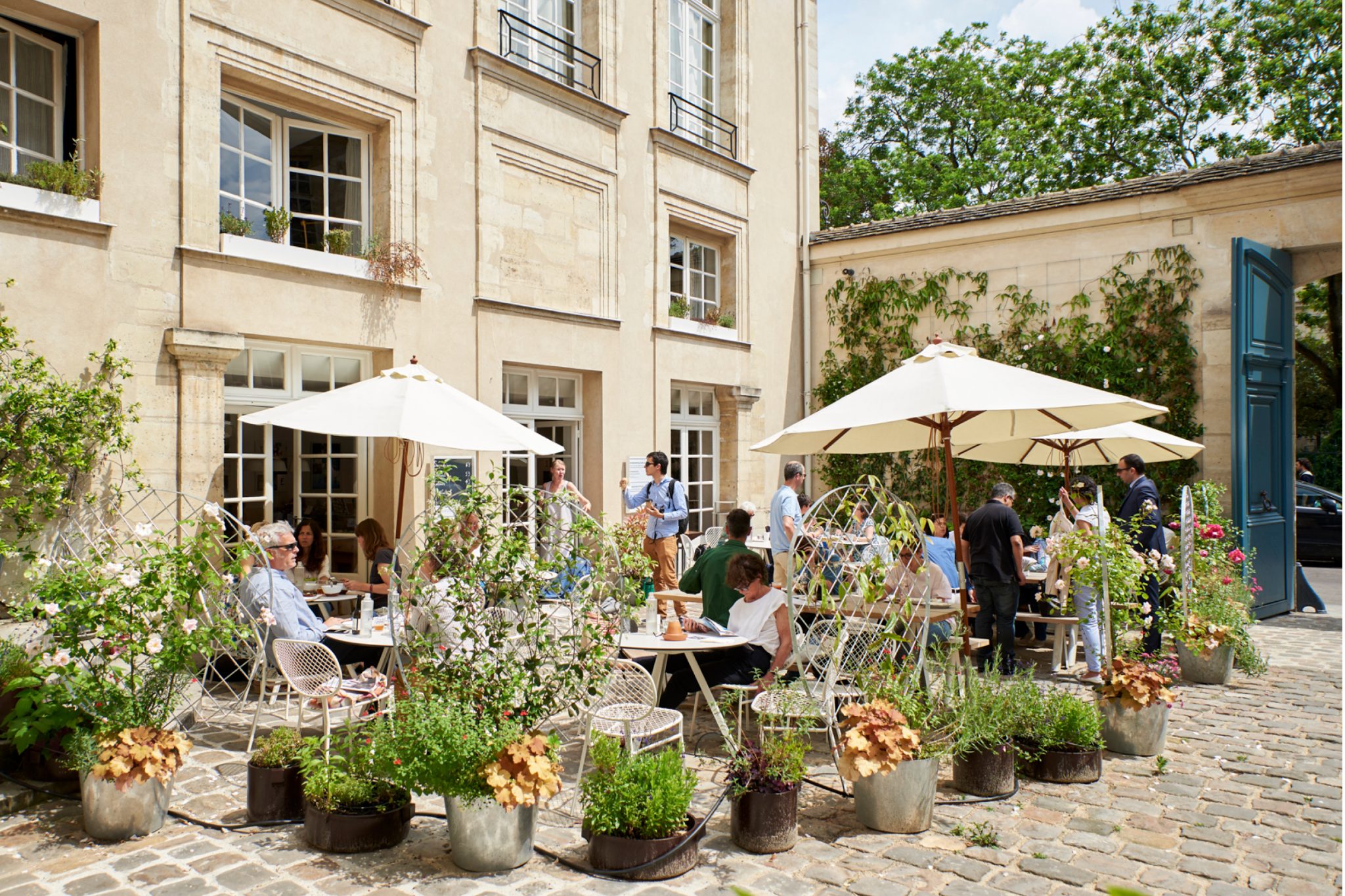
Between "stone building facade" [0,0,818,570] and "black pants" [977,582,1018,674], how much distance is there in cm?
476

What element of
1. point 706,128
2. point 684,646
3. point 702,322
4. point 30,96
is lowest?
point 684,646

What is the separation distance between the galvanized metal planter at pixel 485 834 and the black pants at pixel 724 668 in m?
1.81

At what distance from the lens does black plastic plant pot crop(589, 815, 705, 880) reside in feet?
12.5

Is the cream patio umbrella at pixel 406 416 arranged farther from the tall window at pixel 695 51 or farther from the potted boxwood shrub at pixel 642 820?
the tall window at pixel 695 51

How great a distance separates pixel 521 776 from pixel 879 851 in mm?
1540

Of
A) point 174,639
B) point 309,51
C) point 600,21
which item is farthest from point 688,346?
point 174,639

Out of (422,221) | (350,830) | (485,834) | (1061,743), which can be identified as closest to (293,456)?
(422,221)

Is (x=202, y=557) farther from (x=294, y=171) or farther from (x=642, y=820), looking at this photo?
(x=294, y=171)

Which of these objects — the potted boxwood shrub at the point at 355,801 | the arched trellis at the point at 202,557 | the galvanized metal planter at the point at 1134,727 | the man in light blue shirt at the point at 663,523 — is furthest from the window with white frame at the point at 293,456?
the galvanized metal planter at the point at 1134,727

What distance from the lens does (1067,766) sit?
16.4 feet

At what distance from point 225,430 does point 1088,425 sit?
6471mm

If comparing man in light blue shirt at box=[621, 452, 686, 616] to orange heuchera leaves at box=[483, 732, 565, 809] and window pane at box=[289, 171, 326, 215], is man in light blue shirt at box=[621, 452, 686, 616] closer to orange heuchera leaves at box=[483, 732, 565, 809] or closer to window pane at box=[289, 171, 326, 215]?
window pane at box=[289, 171, 326, 215]

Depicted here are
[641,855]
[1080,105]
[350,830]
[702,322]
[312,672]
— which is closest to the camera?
[641,855]

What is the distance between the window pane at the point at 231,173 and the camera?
8109mm
